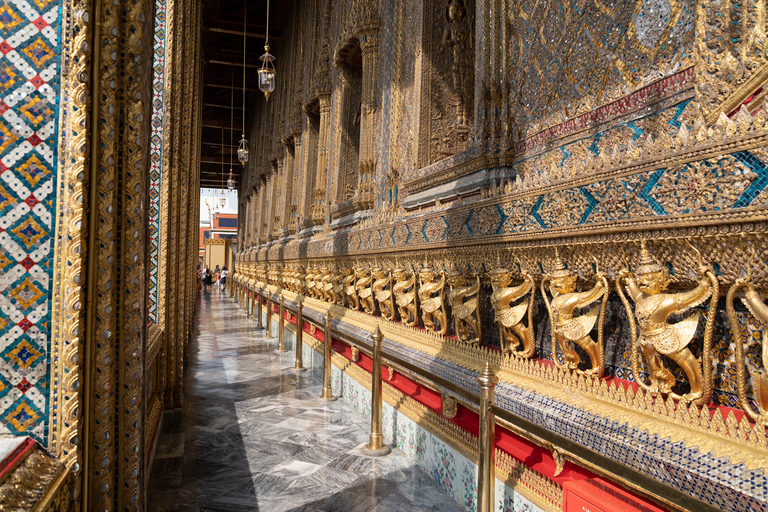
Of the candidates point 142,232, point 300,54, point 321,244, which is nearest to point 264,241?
point 300,54

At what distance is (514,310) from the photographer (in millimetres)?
2799

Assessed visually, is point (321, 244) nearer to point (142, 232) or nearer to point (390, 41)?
point (390, 41)

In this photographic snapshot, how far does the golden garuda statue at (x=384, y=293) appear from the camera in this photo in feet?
15.8

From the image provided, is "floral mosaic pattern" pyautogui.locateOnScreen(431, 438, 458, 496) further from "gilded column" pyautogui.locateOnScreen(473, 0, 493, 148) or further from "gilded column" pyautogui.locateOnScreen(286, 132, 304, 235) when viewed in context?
"gilded column" pyautogui.locateOnScreen(286, 132, 304, 235)

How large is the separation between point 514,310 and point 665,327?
0.98 metres

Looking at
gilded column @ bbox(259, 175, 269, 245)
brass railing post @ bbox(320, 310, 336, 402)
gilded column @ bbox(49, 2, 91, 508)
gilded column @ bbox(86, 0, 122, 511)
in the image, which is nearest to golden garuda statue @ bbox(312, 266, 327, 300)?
brass railing post @ bbox(320, 310, 336, 402)

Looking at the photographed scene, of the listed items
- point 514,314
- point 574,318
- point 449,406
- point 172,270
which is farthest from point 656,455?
point 172,270

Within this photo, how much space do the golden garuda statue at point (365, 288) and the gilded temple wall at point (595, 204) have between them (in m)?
0.04

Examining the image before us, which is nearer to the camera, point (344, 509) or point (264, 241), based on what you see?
point (344, 509)

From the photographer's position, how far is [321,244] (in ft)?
24.7

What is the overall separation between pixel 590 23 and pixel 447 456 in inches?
105

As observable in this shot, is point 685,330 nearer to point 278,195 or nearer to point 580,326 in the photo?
point 580,326

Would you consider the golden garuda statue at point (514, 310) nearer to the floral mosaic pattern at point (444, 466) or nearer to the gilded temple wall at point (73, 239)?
the floral mosaic pattern at point (444, 466)

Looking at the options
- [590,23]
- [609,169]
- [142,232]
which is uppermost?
[590,23]
